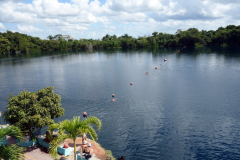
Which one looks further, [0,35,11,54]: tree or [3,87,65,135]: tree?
[0,35,11,54]: tree

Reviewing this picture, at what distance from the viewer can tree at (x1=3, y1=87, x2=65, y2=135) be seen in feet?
83.3

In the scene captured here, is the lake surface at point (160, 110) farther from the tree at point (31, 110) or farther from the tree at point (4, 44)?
the tree at point (4, 44)

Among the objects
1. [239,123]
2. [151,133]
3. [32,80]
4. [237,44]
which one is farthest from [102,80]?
[237,44]

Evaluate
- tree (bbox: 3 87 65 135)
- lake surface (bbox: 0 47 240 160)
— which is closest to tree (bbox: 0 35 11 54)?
lake surface (bbox: 0 47 240 160)

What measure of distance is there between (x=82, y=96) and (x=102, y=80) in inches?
684

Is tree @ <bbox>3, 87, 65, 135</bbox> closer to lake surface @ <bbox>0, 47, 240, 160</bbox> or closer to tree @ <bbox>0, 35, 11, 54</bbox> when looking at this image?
lake surface @ <bbox>0, 47, 240, 160</bbox>

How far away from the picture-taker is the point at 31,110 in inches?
1038

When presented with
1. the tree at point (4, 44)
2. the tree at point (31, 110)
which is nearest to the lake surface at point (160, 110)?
the tree at point (31, 110)

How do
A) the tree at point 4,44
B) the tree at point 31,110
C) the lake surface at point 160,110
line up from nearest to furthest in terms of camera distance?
the tree at point 31,110
the lake surface at point 160,110
the tree at point 4,44

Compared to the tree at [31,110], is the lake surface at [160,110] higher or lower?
lower

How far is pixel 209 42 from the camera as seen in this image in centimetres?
19300

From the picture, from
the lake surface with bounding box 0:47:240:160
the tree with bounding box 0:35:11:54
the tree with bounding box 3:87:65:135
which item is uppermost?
the tree with bounding box 0:35:11:54

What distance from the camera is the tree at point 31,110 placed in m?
25.4

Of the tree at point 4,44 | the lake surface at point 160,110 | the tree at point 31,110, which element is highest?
the tree at point 4,44
